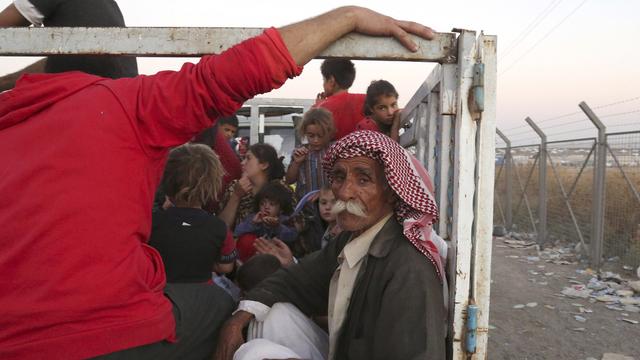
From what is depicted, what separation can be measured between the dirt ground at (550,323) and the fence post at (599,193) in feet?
1.53

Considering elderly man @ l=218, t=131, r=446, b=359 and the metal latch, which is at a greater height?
the metal latch

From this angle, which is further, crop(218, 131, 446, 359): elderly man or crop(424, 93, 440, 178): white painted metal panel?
crop(424, 93, 440, 178): white painted metal panel

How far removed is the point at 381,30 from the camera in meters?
1.70

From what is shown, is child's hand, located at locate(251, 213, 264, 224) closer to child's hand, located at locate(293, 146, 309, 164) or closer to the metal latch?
child's hand, located at locate(293, 146, 309, 164)

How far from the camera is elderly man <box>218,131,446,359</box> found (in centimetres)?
171

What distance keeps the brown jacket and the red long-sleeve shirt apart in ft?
2.41

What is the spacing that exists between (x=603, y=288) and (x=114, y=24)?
7214 millimetres

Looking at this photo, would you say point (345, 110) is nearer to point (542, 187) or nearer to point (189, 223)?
point (189, 223)

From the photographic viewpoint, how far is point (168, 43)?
5.65 feet

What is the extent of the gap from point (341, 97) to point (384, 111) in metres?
0.72

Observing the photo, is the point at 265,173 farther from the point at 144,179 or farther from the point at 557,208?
the point at 557,208

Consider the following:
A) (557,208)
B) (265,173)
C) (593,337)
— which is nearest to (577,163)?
(557,208)

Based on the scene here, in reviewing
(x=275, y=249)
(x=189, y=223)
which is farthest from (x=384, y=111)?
(x=189, y=223)

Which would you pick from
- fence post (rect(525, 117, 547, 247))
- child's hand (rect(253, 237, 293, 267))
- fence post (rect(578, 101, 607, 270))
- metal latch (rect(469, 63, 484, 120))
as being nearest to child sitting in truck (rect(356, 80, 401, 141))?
child's hand (rect(253, 237, 293, 267))
